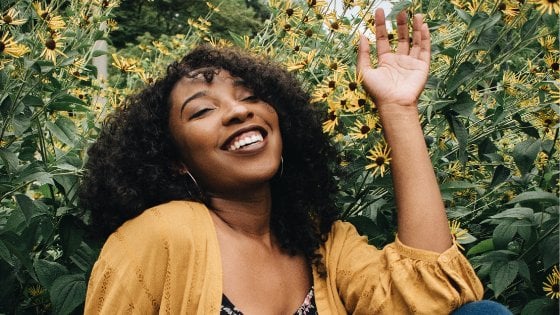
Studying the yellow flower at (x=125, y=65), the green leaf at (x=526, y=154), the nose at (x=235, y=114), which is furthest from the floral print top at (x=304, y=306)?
the yellow flower at (x=125, y=65)

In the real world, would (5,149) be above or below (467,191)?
above

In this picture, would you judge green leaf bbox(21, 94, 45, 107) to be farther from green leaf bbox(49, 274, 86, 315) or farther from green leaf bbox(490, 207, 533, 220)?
green leaf bbox(490, 207, 533, 220)

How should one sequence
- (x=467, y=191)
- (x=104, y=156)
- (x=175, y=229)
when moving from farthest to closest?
1. (x=467, y=191)
2. (x=104, y=156)
3. (x=175, y=229)

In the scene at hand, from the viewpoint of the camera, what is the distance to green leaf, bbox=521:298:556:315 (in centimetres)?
144

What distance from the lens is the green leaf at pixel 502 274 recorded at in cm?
142

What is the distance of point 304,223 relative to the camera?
1.57 metres

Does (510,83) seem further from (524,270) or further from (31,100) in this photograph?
(31,100)

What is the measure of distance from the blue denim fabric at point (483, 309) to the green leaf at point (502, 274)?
19 centimetres

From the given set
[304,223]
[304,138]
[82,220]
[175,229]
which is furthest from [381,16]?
[82,220]

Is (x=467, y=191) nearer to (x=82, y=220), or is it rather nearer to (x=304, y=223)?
(x=304, y=223)

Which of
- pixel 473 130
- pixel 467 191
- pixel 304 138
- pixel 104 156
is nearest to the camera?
pixel 104 156

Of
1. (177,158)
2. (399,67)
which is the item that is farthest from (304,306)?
(399,67)

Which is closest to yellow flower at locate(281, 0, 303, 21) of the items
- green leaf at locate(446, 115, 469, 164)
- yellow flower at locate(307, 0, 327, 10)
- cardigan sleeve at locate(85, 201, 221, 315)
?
yellow flower at locate(307, 0, 327, 10)

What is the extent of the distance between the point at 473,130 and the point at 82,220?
3.51ft
